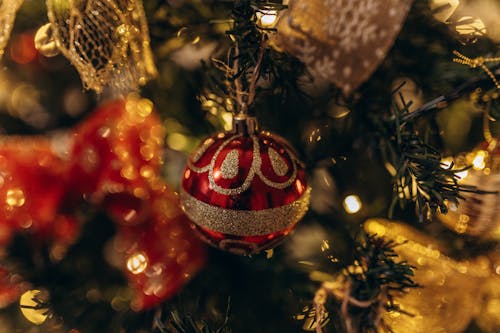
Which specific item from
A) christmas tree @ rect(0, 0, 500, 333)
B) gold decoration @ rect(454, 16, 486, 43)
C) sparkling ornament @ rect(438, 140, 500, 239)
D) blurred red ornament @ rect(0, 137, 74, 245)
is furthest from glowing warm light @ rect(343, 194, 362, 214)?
blurred red ornament @ rect(0, 137, 74, 245)

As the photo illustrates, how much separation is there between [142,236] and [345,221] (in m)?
0.30

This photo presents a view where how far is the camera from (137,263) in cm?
56

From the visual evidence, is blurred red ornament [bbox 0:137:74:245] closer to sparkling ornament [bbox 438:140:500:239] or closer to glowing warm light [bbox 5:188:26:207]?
glowing warm light [bbox 5:188:26:207]

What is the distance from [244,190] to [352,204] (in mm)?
263

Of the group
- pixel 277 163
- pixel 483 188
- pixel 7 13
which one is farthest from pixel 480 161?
pixel 7 13

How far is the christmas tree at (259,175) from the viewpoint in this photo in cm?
41

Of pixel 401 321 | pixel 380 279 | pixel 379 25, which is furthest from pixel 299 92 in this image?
pixel 401 321

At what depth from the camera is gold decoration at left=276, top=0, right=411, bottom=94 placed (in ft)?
1.35

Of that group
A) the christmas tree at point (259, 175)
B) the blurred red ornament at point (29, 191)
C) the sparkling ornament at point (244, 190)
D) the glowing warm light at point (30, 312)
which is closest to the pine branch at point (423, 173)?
the christmas tree at point (259, 175)

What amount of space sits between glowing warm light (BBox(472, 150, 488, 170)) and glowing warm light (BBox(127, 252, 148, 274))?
45cm

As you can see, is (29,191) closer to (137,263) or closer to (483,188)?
(137,263)

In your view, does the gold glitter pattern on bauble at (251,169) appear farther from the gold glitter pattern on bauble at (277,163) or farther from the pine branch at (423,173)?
the pine branch at (423,173)

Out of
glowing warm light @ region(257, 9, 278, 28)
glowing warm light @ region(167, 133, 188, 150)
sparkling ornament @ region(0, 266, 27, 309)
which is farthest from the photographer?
glowing warm light @ region(167, 133, 188, 150)

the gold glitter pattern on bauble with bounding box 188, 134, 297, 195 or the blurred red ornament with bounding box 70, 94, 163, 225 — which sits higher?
the gold glitter pattern on bauble with bounding box 188, 134, 297, 195
